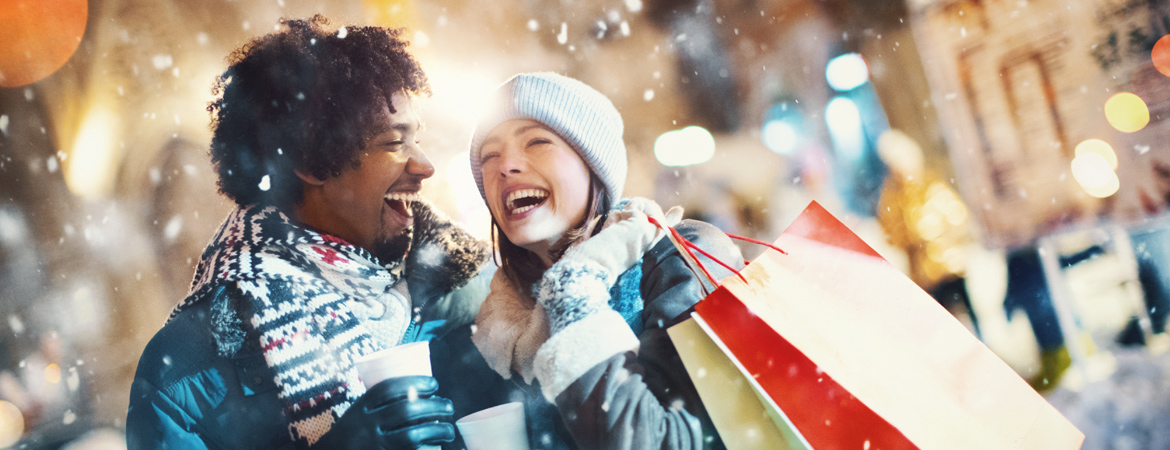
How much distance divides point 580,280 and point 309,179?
0.33m

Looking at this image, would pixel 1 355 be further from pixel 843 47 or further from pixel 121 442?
pixel 843 47

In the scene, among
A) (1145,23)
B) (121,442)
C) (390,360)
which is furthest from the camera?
→ (1145,23)

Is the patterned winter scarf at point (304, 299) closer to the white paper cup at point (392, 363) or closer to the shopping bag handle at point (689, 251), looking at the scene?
the white paper cup at point (392, 363)

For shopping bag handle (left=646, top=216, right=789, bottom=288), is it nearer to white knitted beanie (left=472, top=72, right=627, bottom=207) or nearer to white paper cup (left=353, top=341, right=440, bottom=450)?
white knitted beanie (left=472, top=72, right=627, bottom=207)

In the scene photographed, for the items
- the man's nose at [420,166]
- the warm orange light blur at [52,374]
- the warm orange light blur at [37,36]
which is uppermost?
the warm orange light blur at [37,36]

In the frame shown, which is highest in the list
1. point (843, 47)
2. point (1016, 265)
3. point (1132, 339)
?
point (843, 47)

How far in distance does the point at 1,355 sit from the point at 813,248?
884 mm

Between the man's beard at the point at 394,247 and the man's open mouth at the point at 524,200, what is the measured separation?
0.45ft

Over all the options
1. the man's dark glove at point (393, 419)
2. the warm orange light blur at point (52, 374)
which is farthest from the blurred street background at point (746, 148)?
the man's dark glove at point (393, 419)

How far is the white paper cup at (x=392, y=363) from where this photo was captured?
0.45 metres

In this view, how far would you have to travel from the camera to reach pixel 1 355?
551 millimetres

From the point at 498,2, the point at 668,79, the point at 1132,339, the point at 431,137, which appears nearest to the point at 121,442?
the point at 431,137

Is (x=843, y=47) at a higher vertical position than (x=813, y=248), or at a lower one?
higher

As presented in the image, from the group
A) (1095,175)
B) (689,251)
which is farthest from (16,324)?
(1095,175)
